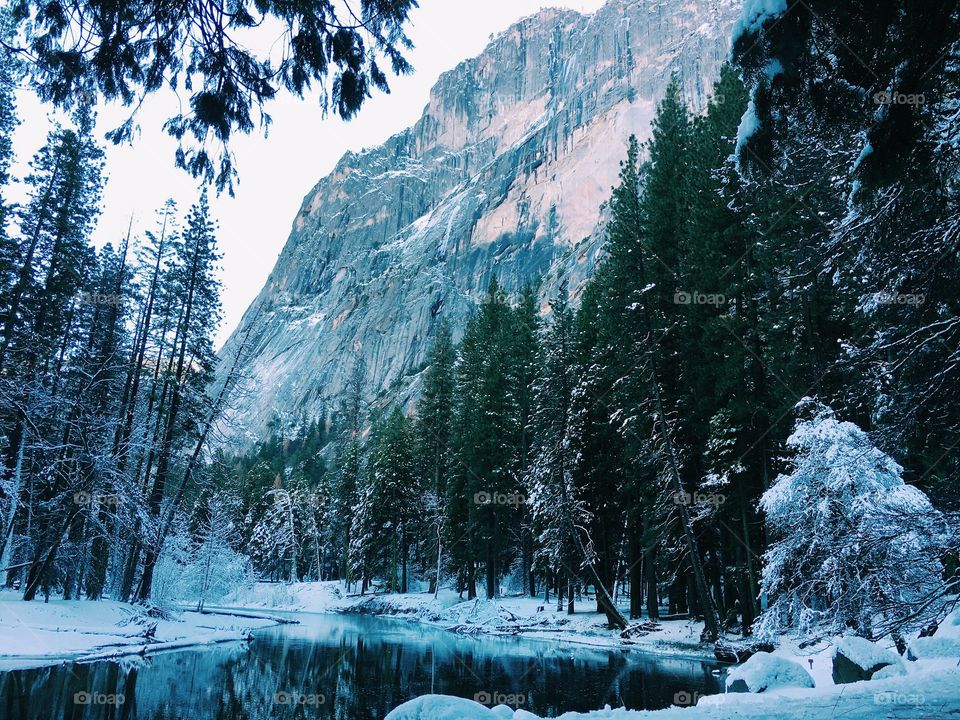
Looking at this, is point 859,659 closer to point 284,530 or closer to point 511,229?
point 284,530

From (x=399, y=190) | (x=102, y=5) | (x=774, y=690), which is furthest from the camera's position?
(x=399, y=190)

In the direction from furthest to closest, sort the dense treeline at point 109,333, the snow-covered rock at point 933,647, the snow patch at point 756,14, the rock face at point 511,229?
the rock face at point 511,229, the dense treeline at point 109,333, the snow-covered rock at point 933,647, the snow patch at point 756,14

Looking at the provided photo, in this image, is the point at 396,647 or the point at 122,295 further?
the point at 122,295

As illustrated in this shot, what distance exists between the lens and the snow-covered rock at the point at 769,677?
33.0 ft

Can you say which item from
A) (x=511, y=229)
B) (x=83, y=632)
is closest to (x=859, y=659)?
(x=83, y=632)

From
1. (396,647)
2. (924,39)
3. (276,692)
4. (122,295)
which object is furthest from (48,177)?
(924,39)

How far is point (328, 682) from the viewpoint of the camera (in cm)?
1492

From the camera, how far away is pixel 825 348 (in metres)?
18.0

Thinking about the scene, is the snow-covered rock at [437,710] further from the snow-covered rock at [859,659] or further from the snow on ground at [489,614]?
the snow on ground at [489,614]

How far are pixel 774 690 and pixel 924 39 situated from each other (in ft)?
30.8

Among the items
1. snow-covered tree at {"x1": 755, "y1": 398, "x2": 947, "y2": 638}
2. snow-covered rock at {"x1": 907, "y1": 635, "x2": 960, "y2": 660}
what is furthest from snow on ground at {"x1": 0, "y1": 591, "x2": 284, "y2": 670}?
snow-covered rock at {"x1": 907, "y1": 635, "x2": 960, "y2": 660}

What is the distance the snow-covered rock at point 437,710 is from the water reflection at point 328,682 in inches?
184

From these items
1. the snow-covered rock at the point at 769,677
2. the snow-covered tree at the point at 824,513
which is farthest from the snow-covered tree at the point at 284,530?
the snow-covered rock at the point at 769,677

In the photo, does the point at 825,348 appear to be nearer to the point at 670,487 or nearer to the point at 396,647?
the point at 670,487
